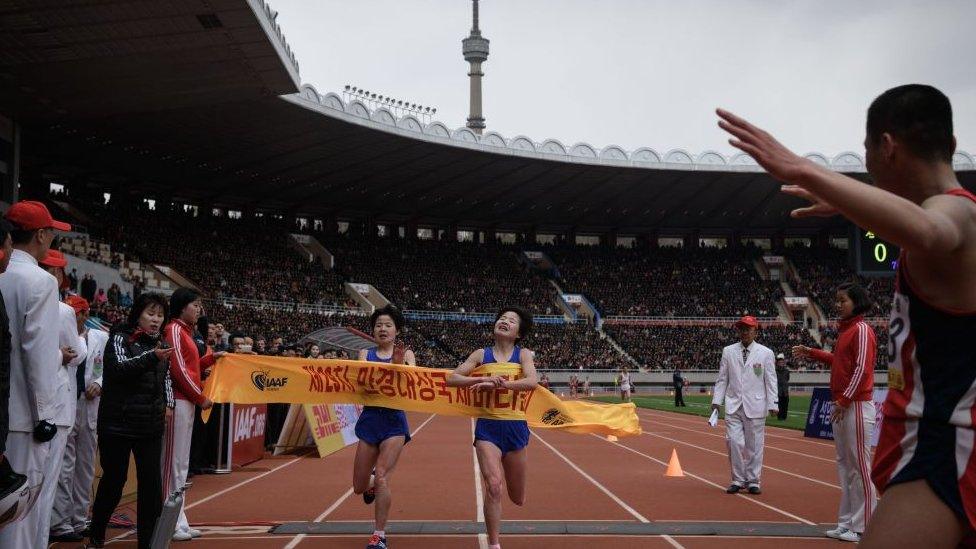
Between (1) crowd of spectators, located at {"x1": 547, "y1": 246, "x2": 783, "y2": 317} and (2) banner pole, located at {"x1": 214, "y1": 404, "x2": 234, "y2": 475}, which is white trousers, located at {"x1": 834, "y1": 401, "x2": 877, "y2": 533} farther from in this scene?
(1) crowd of spectators, located at {"x1": 547, "y1": 246, "x2": 783, "y2": 317}

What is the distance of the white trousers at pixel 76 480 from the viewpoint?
7426mm

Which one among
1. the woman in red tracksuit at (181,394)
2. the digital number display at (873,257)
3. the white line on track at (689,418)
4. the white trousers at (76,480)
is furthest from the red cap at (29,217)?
the digital number display at (873,257)

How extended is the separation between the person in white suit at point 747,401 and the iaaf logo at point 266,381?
511 cm

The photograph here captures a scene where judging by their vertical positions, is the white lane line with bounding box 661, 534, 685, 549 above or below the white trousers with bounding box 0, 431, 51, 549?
below

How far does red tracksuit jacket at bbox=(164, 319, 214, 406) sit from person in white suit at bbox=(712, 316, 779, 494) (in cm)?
596

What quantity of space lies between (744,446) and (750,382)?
0.76m

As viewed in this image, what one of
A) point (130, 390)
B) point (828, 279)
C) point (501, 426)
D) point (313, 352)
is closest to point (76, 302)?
point (130, 390)

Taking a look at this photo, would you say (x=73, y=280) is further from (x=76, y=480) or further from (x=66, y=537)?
(x=66, y=537)

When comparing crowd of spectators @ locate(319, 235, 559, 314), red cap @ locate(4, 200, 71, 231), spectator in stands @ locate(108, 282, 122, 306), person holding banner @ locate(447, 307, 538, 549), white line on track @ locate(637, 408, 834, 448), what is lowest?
white line on track @ locate(637, 408, 834, 448)

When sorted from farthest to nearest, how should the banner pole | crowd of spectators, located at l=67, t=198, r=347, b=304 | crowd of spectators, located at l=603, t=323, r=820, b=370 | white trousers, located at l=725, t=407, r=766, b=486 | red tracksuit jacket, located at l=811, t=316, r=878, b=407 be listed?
crowd of spectators, located at l=603, t=323, r=820, b=370 → crowd of spectators, located at l=67, t=198, r=347, b=304 → the banner pole → white trousers, located at l=725, t=407, r=766, b=486 → red tracksuit jacket, located at l=811, t=316, r=878, b=407

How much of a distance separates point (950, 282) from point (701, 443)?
1613 centimetres

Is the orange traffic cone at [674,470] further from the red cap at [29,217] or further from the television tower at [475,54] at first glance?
the television tower at [475,54]

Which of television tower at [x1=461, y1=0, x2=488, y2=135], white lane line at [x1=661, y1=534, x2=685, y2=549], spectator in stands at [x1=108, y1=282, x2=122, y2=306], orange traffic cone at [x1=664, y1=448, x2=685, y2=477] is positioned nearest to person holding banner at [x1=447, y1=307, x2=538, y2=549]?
white lane line at [x1=661, y1=534, x2=685, y2=549]

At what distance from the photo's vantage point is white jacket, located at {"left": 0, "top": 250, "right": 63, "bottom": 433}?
4.37 m
